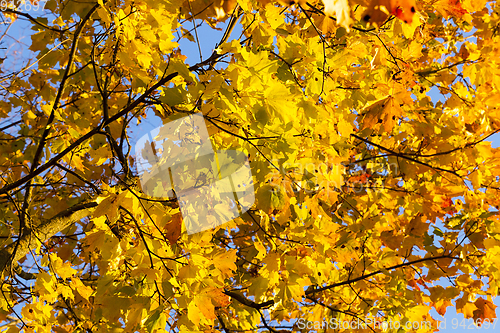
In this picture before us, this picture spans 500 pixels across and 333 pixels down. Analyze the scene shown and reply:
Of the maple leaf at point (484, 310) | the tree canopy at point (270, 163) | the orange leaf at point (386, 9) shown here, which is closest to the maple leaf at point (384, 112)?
the tree canopy at point (270, 163)

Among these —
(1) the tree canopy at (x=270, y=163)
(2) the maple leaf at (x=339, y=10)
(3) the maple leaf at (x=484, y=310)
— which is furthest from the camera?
(3) the maple leaf at (x=484, y=310)

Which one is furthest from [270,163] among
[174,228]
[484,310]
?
[484,310]

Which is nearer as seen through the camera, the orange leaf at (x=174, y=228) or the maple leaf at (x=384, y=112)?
the orange leaf at (x=174, y=228)

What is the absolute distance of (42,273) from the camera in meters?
1.88

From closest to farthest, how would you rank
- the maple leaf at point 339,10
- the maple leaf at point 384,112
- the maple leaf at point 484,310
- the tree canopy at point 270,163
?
the maple leaf at point 339,10
the tree canopy at point 270,163
the maple leaf at point 384,112
the maple leaf at point 484,310

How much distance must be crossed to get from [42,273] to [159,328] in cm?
96

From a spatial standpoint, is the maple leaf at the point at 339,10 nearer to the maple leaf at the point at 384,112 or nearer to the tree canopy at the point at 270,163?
the tree canopy at the point at 270,163

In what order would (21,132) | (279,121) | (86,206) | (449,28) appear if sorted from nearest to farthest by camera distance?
(279,121), (86,206), (21,132), (449,28)

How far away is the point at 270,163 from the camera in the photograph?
4.86 feet

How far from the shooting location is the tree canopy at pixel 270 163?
1.42 m

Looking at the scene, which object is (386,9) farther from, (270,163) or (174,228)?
(174,228)

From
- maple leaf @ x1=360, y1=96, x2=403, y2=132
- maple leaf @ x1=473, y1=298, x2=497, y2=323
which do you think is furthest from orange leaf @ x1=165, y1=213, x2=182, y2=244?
maple leaf @ x1=473, y1=298, x2=497, y2=323

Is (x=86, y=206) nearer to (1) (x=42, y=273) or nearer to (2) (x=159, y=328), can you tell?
(1) (x=42, y=273)

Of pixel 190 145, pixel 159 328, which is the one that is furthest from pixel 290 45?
pixel 159 328
